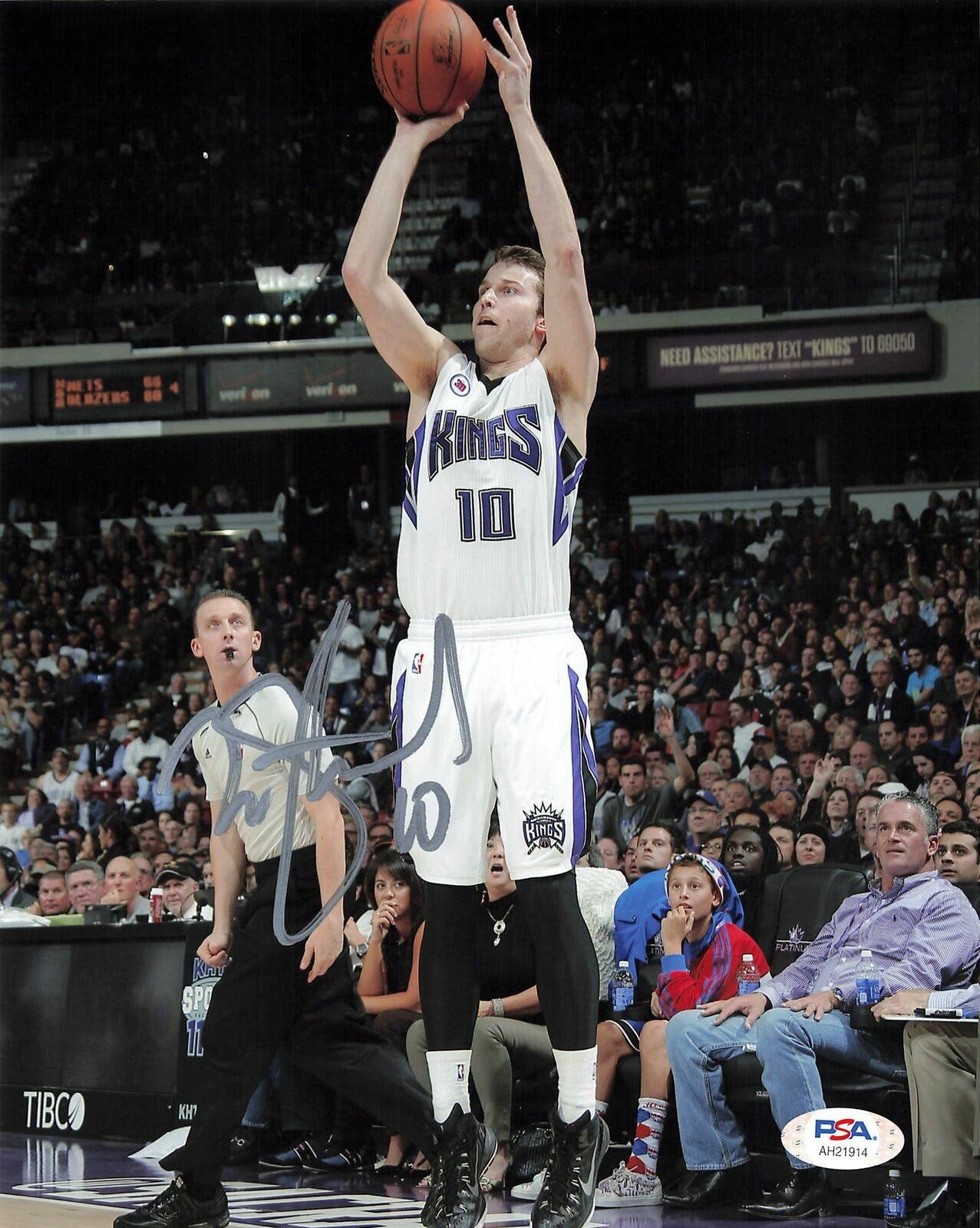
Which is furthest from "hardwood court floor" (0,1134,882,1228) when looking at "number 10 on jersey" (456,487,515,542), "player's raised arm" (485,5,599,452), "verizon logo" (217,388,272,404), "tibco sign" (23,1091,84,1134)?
"verizon logo" (217,388,272,404)

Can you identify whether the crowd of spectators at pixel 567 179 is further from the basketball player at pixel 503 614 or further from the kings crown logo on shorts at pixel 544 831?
the kings crown logo on shorts at pixel 544 831

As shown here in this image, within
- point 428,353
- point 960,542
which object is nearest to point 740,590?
point 960,542

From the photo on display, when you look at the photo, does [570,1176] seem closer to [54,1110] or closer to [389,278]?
[389,278]

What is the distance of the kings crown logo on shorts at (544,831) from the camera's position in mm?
3777

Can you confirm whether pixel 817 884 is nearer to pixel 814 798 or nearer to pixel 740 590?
pixel 814 798

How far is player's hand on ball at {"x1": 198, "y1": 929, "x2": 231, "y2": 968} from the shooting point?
4.86 m

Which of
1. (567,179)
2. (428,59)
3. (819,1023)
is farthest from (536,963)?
(567,179)

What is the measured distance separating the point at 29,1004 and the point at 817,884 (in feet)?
12.9

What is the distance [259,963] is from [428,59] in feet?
8.40

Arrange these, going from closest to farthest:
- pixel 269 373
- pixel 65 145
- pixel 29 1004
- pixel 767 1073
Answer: pixel 767 1073, pixel 29 1004, pixel 269 373, pixel 65 145

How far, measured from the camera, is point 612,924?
6352 millimetres

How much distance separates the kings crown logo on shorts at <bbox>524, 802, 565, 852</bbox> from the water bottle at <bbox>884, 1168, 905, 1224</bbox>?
1.93 metres

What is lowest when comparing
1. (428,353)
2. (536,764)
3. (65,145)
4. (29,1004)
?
(29,1004)

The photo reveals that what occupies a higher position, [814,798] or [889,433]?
[889,433]
